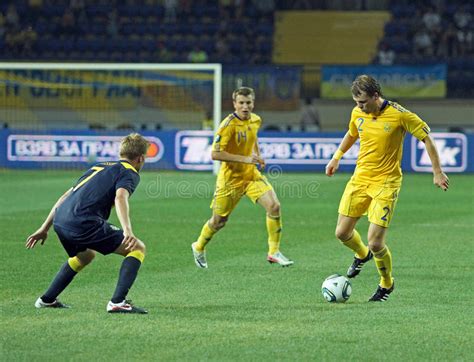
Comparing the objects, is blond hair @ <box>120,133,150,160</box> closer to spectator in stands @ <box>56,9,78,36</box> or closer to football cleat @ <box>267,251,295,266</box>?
football cleat @ <box>267,251,295,266</box>

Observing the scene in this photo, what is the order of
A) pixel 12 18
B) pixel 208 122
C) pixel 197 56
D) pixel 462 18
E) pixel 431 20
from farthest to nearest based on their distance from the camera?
pixel 12 18 < pixel 431 20 < pixel 462 18 < pixel 197 56 < pixel 208 122

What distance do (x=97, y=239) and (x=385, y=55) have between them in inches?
1059

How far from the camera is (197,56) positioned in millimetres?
34156

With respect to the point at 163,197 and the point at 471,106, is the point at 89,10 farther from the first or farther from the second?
the point at 163,197

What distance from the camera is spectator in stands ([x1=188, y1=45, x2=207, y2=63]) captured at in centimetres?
3375

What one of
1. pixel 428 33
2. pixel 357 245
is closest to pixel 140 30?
pixel 428 33

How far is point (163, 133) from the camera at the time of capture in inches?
1143

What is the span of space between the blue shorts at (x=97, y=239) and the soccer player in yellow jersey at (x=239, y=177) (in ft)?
12.2

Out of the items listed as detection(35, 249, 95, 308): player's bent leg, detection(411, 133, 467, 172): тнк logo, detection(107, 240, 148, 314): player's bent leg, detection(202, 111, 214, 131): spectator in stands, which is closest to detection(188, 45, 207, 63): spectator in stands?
detection(202, 111, 214, 131): spectator in stands

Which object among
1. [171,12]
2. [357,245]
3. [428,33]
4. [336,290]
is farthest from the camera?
[171,12]

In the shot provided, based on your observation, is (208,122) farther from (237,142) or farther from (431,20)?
(237,142)

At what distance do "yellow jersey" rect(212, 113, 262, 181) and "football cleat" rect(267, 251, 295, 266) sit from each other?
0.98m

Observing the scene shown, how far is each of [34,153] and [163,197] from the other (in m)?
8.33

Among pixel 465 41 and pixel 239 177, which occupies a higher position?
pixel 239 177
